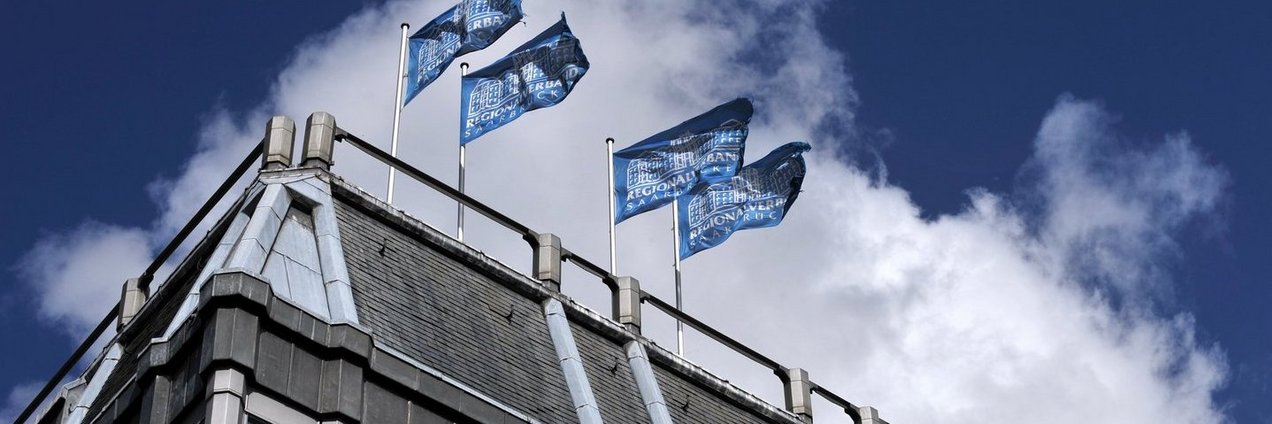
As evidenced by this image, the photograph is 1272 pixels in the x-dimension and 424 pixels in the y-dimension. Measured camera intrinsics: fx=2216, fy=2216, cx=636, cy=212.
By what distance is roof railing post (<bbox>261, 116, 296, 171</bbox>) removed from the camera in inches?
1560

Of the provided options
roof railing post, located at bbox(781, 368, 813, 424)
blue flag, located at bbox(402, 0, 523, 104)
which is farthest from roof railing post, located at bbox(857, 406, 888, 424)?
blue flag, located at bbox(402, 0, 523, 104)

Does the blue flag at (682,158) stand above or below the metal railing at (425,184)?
above

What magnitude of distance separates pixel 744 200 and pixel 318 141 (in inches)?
631

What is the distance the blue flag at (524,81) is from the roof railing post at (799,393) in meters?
8.82

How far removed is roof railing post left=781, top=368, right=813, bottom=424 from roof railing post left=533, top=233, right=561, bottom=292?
21.9ft

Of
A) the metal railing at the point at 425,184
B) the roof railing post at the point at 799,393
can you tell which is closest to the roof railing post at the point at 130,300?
the metal railing at the point at 425,184

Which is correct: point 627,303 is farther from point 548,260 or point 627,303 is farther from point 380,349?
point 380,349

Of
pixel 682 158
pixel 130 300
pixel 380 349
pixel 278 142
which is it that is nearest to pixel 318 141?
pixel 278 142

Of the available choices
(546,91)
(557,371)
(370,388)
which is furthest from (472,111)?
(370,388)

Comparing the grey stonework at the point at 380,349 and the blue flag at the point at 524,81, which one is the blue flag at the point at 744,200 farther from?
the grey stonework at the point at 380,349

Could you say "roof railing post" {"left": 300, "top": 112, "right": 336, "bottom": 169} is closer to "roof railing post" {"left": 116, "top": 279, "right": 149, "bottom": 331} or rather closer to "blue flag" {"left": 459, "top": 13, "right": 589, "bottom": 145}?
"roof railing post" {"left": 116, "top": 279, "right": 149, "bottom": 331}

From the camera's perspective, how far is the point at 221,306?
3306cm

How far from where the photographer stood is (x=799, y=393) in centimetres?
4700

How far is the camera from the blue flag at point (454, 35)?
51375 mm
